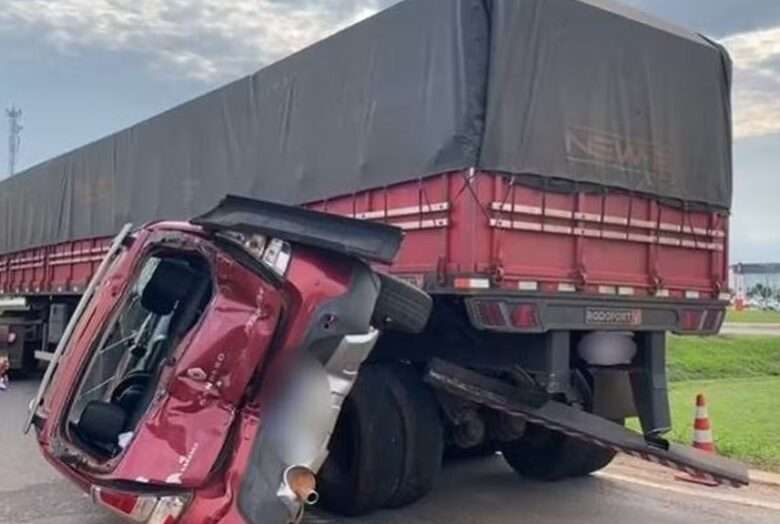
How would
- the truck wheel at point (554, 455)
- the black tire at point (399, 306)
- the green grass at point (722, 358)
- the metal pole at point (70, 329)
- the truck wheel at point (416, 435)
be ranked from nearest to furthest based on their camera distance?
1. the black tire at point (399, 306)
2. the metal pole at point (70, 329)
3. the truck wheel at point (416, 435)
4. the truck wheel at point (554, 455)
5. the green grass at point (722, 358)

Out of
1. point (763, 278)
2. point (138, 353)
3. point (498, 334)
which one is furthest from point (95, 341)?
point (763, 278)

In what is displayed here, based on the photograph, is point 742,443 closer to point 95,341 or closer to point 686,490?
point 686,490

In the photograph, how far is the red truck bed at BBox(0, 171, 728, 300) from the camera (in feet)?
17.4

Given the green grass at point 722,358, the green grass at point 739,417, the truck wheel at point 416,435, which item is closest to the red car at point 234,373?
the truck wheel at point 416,435

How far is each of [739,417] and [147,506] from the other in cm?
885

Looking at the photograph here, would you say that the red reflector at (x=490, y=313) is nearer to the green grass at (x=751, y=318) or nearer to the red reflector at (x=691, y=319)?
the red reflector at (x=691, y=319)

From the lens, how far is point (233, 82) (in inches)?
332

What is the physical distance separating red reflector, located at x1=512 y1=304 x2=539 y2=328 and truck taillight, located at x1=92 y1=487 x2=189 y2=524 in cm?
236

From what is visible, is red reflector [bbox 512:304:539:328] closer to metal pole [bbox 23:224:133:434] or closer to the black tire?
the black tire

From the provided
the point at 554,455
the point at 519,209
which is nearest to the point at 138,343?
the point at 519,209

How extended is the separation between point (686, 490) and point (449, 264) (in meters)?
3.14

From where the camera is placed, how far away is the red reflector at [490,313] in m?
5.22

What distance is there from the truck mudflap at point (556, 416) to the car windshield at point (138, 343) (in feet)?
5.50

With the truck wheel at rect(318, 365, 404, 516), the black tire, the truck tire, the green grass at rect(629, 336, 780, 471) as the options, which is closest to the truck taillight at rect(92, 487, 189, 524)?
the black tire
